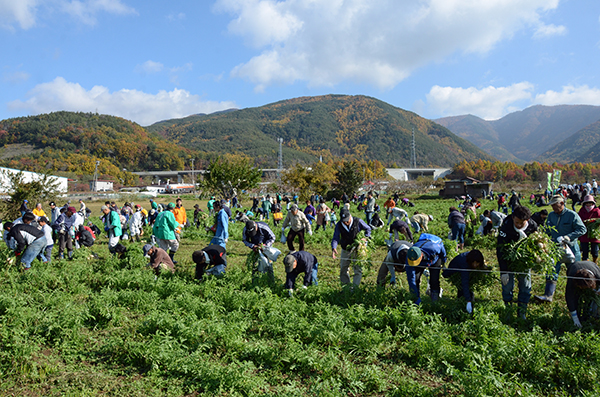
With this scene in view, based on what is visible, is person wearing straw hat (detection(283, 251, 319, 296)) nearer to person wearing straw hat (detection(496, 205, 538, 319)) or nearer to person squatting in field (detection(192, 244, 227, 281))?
person squatting in field (detection(192, 244, 227, 281))

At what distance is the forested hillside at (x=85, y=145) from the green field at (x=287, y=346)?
107953 mm

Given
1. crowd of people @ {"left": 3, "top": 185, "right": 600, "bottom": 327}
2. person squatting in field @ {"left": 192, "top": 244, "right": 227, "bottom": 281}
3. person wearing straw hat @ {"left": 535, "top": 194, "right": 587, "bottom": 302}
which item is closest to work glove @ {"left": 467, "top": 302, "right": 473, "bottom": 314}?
crowd of people @ {"left": 3, "top": 185, "right": 600, "bottom": 327}

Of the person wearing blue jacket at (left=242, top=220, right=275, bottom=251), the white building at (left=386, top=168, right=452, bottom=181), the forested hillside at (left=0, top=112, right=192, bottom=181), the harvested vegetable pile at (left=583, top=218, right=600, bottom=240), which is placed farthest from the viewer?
the white building at (left=386, top=168, right=452, bottom=181)

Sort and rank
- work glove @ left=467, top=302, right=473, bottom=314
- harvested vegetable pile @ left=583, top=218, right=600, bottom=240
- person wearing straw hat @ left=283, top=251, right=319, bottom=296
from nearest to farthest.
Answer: work glove @ left=467, top=302, right=473, bottom=314, person wearing straw hat @ left=283, top=251, right=319, bottom=296, harvested vegetable pile @ left=583, top=218, right=600, bottom=240

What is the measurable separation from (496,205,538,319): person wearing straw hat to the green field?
0.30 metres

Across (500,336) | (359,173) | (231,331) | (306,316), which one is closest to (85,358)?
(231,331)

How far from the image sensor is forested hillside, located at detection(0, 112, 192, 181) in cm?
10744

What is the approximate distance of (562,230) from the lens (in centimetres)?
657

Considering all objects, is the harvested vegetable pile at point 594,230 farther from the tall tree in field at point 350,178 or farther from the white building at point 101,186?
the white building at point 101,186

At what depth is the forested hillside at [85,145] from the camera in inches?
4230

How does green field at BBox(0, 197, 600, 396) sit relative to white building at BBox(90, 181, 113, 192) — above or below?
below

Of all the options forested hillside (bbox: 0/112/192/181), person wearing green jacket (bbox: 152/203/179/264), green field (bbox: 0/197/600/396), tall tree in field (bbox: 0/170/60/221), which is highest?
forested hillside (bbox: 0/112/192/181)

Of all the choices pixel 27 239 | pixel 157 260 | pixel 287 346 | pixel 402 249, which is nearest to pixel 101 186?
pixel 27 239

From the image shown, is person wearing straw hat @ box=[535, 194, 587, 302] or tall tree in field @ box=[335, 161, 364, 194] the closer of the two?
person wearing straw hat @ box=[535, 194, 587, 302]
